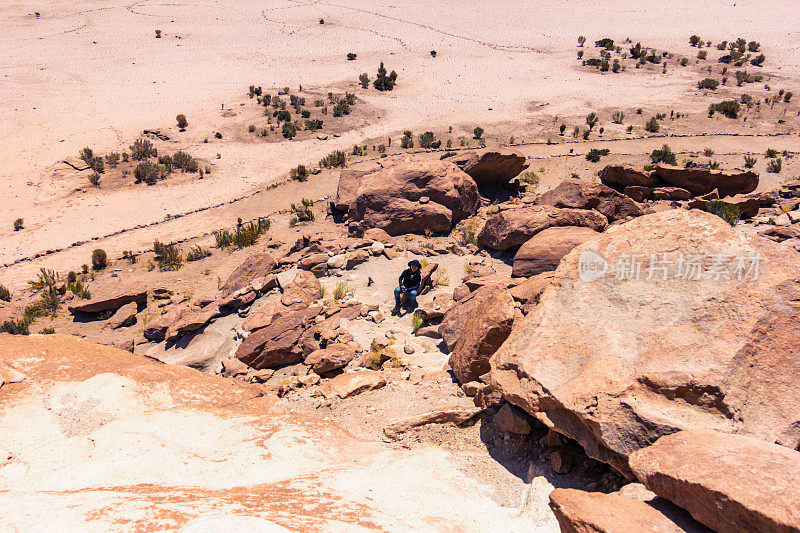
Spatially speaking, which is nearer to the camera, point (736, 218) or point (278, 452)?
point (278, 452)

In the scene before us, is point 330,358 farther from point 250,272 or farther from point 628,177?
point 628,177

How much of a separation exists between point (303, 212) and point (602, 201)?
904cm

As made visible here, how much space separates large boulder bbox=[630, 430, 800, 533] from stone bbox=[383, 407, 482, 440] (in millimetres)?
1961

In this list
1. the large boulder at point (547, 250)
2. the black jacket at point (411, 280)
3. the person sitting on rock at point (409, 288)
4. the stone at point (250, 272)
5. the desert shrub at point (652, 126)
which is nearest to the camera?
the large boulder at point (547, 250)

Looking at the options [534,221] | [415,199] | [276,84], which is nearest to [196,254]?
[415,199]

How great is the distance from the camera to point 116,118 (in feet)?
86.6

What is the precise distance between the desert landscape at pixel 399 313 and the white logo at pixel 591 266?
0.02 m

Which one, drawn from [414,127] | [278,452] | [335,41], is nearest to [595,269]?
[278,452]

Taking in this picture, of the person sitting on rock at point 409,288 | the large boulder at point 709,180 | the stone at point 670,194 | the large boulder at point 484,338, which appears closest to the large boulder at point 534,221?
the person sitting on rock at point 409,288

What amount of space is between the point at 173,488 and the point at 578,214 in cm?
927

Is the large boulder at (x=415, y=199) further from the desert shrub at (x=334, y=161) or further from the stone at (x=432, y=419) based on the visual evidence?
the stone at (x=432, y=419)

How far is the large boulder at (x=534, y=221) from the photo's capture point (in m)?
9.99

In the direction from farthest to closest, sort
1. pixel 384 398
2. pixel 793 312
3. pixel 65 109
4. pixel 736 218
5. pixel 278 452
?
pixel 65 109 → pixel 736 218 → pixel 384 398 → pixel 278 452 → pixel 793 312

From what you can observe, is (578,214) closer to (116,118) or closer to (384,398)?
(384,398)
